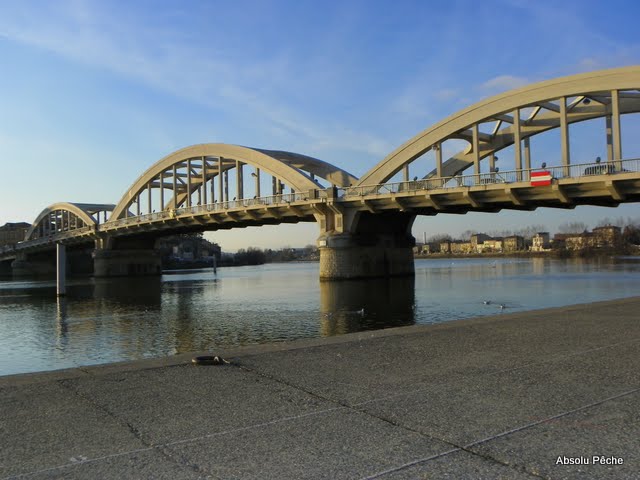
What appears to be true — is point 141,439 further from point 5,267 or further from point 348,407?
point 5,267

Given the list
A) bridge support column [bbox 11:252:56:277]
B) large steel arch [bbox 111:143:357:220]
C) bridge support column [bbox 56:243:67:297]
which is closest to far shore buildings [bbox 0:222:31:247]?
bridge support column [bbox 11:252:56:277]

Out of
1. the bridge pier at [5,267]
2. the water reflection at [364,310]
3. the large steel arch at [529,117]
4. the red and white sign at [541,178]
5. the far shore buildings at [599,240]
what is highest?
the large steel arch at [529,117]

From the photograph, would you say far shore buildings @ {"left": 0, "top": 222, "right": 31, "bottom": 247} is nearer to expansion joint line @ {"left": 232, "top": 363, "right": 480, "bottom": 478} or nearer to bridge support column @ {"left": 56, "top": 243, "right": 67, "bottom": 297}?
bridge support column @ {"left": 56, "top": 243, "right": 67, "bottom": 297}

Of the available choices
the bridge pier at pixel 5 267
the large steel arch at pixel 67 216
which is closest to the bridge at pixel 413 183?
the large steel arch at pixel 67 216

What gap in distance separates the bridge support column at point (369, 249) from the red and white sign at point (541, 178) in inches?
656

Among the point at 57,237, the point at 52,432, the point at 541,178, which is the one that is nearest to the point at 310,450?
the point at 52,432

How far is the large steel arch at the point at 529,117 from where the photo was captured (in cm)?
3669

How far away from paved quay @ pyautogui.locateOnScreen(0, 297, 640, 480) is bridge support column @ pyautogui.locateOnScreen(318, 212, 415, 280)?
3934cm

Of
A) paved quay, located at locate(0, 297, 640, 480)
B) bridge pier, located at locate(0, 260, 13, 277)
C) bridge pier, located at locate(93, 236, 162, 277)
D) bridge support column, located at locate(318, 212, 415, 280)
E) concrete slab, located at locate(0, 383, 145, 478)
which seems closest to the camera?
paved quay, located at locate(0, 297, 640, 480)

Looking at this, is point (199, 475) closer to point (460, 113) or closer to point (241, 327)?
point (241, 327)

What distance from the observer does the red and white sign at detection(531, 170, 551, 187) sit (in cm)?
3372

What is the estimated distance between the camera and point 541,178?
34.0 meters

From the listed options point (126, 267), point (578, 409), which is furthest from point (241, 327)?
point (126, 267)

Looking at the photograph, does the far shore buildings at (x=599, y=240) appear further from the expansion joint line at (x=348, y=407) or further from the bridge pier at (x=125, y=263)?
the expansion joint line at (x=348, y=407)
